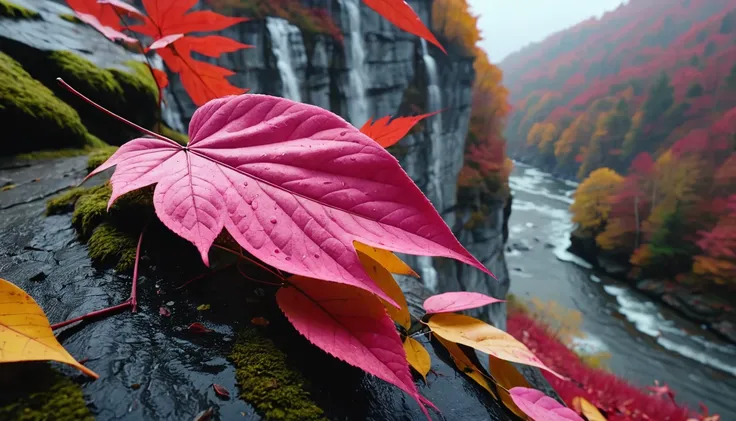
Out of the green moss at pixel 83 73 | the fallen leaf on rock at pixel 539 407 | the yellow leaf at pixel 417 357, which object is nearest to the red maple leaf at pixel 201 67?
the yellow leaf at pixel 417 357

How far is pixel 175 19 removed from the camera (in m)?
0.49

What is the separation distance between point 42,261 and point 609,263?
38.5ft

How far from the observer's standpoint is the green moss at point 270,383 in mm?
281

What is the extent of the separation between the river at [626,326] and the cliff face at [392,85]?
1992 millimetres

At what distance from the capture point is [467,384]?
0.38 meters

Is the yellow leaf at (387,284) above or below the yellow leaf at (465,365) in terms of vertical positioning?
above

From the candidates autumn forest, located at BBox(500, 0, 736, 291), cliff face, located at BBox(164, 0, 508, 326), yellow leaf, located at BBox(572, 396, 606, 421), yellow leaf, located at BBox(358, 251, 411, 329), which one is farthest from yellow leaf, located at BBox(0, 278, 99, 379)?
autumn forest, located at BBox(500, 0, 736, 291)

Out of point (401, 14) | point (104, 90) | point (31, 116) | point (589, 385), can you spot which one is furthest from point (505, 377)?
point (589, 385)

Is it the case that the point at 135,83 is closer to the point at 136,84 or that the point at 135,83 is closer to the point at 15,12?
the point at 136,84

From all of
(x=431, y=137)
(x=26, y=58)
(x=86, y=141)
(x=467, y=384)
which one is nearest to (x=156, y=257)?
(x=467, y=384)

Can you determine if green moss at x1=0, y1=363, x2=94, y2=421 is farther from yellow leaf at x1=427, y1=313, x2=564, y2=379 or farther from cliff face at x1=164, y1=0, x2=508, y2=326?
cliff face at x1=164, y1=0, x2=508, y2=326

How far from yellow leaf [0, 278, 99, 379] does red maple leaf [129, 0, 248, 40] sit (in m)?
0.38

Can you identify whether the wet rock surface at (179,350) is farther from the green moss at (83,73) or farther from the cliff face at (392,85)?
the cliff face at (392,85)

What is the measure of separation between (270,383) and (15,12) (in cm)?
177
